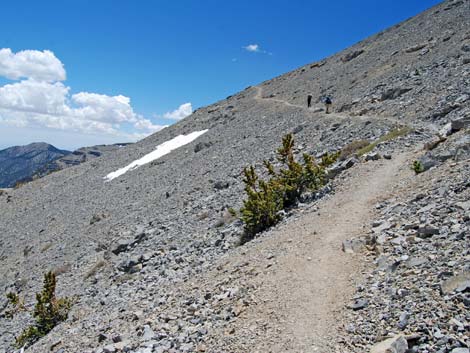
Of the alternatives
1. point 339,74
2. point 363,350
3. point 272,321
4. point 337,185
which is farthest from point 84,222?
point 339,74

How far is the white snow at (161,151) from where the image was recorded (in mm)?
Result: 51844

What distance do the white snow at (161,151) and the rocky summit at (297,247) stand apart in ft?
28.4

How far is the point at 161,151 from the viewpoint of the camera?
55.2 metres

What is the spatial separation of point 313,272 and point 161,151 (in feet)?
150

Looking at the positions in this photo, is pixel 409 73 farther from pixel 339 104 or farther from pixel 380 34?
pixel 380 34

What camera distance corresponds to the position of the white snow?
5184 centimetres

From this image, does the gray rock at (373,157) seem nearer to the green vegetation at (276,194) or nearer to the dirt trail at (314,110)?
the green vegetation at (276,194)

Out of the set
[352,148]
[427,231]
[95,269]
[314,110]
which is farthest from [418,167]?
[314,110]

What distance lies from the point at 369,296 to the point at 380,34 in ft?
230

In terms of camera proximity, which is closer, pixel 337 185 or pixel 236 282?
pixel 236 282

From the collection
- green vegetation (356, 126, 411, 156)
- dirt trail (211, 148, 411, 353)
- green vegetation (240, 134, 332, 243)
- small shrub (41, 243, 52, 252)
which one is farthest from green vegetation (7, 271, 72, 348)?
green vegetation (356, 126, 411, 156)

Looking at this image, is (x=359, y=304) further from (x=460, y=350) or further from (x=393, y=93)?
(x=393, y=93)

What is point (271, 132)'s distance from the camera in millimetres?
39656

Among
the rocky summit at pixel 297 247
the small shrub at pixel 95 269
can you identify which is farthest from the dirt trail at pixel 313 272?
the small shrub at pixel 95 269
